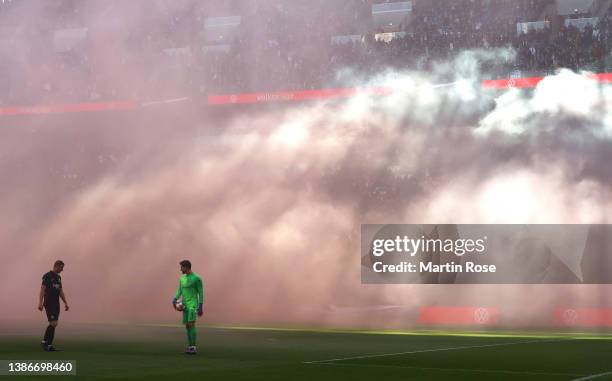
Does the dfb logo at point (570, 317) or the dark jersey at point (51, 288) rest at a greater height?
the dfb logo at point (570, 317)

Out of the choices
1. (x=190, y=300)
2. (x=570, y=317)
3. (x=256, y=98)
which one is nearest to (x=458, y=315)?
(x=570, y=317)

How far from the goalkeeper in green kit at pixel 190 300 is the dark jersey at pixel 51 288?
2.11 m

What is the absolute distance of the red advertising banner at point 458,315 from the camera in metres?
23.7

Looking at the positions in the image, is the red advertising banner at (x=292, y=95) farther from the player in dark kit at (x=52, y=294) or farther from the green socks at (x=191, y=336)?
the green socks at (x=191, y=336)

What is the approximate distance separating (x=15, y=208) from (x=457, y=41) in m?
17.2

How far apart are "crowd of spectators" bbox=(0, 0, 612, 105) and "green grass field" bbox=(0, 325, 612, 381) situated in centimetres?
1300

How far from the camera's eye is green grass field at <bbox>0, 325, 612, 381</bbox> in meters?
10.5

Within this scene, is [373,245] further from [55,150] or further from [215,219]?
[55,150]

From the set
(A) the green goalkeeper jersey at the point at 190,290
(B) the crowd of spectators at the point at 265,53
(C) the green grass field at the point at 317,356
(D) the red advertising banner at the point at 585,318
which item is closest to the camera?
(C) the green grass field at the point at 317,356

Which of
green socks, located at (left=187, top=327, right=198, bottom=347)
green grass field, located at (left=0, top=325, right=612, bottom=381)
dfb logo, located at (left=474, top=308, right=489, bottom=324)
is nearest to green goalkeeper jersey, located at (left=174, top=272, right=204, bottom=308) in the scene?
green socks, located at (left=187, top=327, right=198, bottom=347)

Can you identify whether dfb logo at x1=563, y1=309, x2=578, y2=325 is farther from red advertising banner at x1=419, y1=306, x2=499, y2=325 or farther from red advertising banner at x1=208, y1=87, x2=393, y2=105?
red advertising banner at x1=208, y1=87, x2=393, y2=105

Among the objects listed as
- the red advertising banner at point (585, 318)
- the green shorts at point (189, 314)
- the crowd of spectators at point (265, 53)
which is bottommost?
the green shorts at point (189, 314)

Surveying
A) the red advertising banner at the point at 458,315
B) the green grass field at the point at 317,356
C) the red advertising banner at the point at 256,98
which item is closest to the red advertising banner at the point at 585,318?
the red advertising banner at the point at 458,315

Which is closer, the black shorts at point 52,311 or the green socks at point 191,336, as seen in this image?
the green socks at point 191,336
